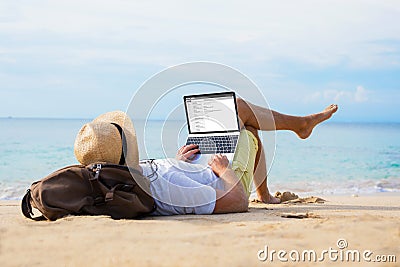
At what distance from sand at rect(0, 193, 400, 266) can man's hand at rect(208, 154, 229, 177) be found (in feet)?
2.47

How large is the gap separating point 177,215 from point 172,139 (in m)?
1.03

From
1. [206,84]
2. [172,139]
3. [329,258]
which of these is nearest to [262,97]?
[206,84]

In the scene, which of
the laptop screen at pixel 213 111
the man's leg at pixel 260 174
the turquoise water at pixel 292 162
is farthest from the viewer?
the turquoise water at pixel 292 162

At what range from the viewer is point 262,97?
4359 mm

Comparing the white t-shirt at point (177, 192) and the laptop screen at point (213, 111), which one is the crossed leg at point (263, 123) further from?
the white t-shirt at point (177, 192)

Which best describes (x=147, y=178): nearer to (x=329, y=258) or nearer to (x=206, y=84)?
(x=206, y=84)

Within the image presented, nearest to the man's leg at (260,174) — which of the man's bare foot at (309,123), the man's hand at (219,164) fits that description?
the man's bare foot at (309,123)

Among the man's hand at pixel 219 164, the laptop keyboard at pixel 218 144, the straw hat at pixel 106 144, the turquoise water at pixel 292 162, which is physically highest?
the straw hat at pixel 106 144

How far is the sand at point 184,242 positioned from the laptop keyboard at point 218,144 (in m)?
1.12

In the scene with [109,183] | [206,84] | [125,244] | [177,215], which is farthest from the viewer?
[206,84]

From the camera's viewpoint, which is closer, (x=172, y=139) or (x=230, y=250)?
(x=230, y=250)

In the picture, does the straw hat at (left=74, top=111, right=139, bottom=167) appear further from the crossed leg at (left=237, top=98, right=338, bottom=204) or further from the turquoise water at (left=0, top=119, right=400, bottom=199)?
the crossed leg at (left=237, top=98, right=338, bottom=204)

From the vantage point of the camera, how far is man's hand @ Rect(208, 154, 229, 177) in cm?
396

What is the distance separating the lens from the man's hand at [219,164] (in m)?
3.96
